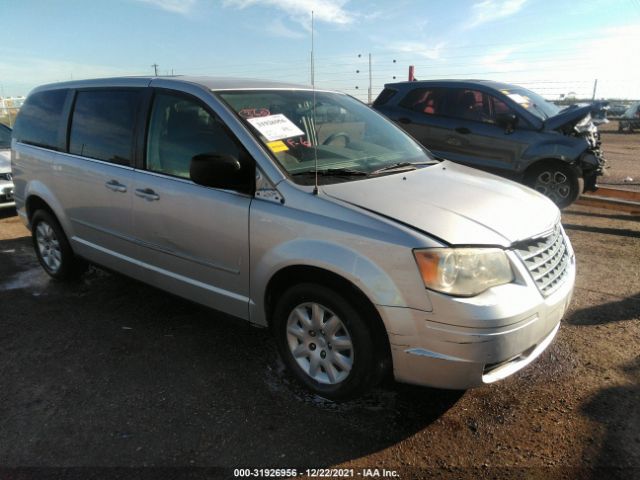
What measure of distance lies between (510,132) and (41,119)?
5.86 metres

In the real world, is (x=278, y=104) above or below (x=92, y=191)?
above

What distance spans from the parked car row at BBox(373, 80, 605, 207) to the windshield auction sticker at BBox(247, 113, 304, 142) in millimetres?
4445

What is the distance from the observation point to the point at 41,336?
3730 millimetres

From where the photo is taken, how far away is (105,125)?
153 inches

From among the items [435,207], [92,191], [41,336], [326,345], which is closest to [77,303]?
[41,336]

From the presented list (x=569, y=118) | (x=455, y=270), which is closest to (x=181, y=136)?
(x=455, y=270)

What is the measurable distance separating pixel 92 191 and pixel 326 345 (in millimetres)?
2361

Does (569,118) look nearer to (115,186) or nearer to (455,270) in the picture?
(455,270)

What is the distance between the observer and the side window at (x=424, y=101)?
7.68m

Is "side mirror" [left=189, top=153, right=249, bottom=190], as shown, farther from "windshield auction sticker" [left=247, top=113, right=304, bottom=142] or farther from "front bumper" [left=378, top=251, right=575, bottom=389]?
"front bumper" [left=378, top=251, right=575, bottom=389]

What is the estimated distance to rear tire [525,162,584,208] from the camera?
6875 millimetres

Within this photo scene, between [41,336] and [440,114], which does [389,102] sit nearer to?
[440,114]

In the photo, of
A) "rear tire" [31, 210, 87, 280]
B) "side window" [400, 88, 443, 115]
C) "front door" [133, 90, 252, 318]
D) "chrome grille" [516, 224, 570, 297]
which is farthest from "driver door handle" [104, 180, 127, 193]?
"side window" [400, 88, 443, 115]

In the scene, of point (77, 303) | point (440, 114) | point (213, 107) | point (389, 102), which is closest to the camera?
point (213, 107)
